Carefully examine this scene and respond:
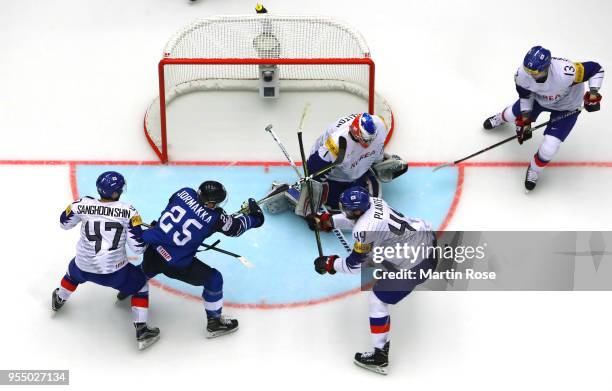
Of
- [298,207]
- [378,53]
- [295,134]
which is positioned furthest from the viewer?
[378,53]

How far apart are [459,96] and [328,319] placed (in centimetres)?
237

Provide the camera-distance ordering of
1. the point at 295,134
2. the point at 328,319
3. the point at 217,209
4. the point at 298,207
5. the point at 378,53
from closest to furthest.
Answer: the point at 217,209
the point at 328,319
the point at 298,207
the point at 295,134
the point at 378,53

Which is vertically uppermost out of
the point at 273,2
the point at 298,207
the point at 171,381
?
the point at 273,2

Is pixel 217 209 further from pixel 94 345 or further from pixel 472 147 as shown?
pixel 472 147

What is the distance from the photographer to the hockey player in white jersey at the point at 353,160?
593 cm

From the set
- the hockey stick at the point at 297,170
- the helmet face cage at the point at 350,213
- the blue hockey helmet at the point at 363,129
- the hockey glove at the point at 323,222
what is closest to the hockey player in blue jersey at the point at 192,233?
the hockey glove at the point at 323,222

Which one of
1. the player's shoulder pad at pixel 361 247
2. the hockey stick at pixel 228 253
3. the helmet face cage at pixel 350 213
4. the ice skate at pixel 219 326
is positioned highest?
the helmet face cage at pixel 350 213

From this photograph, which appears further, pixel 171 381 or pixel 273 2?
pixel 273 2

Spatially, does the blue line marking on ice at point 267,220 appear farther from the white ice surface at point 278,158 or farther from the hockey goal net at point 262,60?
the hockey goal net at point 262,60

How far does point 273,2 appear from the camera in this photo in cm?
808

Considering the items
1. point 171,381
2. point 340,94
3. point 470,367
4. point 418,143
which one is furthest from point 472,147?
point 171,381

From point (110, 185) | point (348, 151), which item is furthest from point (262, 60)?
point (110, 185)

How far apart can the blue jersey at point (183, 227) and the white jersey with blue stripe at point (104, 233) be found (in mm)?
103

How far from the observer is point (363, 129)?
5859 millimetres
